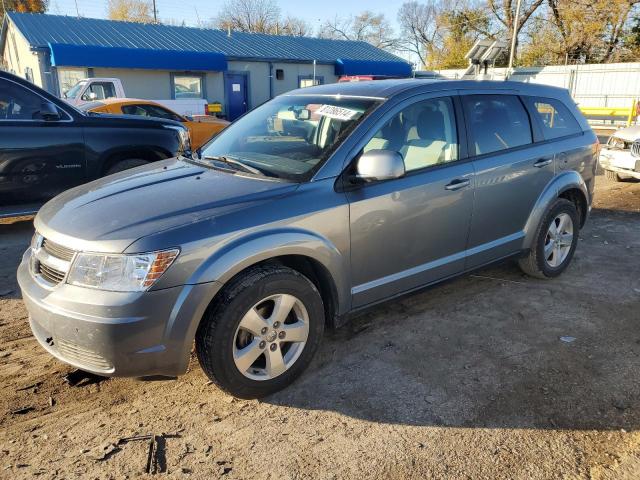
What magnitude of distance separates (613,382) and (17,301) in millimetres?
4494

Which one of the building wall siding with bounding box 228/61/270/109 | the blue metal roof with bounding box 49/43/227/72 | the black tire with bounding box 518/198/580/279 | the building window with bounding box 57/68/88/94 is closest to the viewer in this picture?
the black tire with bounding box 518/198/580/279

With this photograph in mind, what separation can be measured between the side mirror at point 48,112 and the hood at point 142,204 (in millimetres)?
3225

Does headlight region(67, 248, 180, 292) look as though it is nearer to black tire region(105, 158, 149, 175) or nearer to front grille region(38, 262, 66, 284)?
front grille region(38, 262, 66, 284)

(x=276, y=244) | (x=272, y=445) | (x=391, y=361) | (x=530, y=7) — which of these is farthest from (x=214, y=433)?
(x=530, y=7)

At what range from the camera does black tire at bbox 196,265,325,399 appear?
281 centimetres

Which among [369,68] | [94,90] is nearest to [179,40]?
[369,68]

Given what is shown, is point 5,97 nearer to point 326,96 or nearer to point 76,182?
point 76,182

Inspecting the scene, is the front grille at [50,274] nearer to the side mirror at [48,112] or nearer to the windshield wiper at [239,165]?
the windshield wiper at [239,165]

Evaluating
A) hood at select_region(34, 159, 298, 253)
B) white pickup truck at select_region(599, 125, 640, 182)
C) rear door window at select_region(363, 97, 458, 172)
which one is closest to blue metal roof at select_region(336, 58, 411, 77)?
white pickup truck at select_region(599, 125, 640, 182)

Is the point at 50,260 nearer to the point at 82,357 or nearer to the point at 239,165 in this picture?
the point at 82,357

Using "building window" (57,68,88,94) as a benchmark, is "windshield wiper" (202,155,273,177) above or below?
below

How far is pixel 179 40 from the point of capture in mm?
24828

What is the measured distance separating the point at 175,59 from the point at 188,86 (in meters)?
1.75

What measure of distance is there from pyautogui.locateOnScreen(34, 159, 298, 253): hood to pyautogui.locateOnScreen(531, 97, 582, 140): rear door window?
9.19ft
